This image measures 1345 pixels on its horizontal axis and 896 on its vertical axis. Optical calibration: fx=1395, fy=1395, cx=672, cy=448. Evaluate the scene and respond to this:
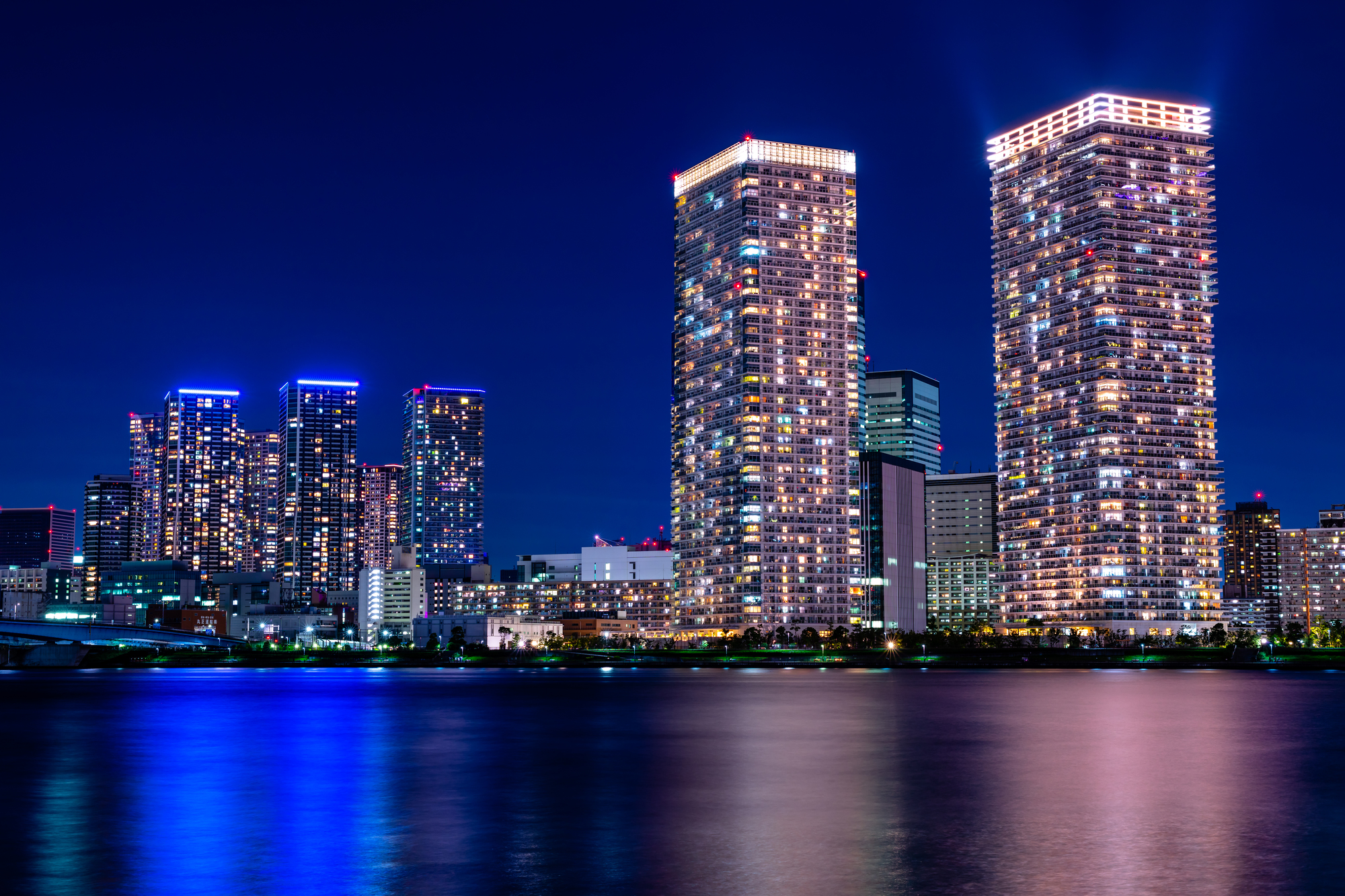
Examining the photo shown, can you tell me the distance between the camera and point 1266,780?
55781mm

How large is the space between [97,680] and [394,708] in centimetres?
10252

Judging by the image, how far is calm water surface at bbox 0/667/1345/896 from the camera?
112 feet

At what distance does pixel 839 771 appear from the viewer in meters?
58.5

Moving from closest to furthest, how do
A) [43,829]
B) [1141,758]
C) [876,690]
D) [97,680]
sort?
1. [43,829]
2. [1141,758]
3. [876,690]
4. [97,680]

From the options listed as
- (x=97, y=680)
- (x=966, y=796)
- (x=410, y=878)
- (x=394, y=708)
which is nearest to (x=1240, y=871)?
(x=966, y=796)

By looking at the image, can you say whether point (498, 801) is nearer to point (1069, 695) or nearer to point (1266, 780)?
point (1266, 780)

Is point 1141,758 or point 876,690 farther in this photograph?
point 876,690

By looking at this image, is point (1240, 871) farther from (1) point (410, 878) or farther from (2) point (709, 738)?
(2) point (709, 738)

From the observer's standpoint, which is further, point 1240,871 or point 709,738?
point 709,738

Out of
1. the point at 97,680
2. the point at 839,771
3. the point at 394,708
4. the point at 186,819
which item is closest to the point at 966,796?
the point at 839,771

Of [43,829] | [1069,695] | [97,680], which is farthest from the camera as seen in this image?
[97,680]

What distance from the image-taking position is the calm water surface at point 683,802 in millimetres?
34156

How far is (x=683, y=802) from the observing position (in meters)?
48.7

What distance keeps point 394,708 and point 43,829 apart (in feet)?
240
